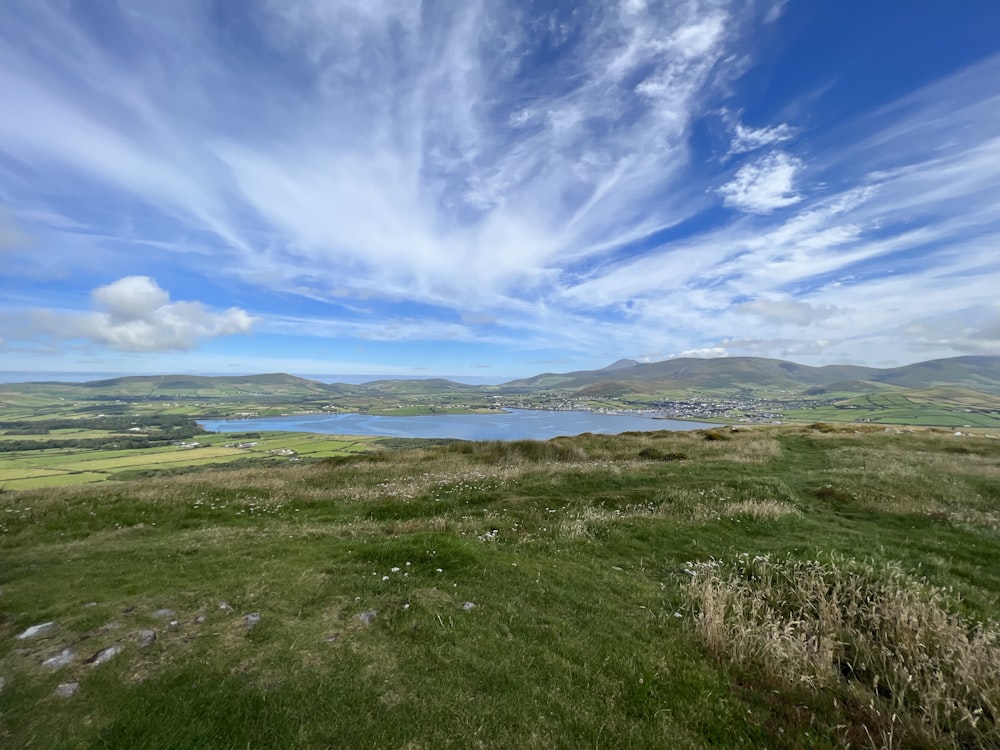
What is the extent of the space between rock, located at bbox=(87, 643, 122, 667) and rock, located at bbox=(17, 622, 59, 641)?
1.82m

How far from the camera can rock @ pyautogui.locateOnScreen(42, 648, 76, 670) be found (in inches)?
264

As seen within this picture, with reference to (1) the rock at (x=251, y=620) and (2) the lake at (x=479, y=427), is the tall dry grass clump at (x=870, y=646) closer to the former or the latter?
(1) the rock at (x=251, y=620)

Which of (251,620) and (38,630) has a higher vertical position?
(38,630)

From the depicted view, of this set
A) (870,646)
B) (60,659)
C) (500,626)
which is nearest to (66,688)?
(60,659)

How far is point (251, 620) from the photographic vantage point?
8.29m

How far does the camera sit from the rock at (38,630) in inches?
301

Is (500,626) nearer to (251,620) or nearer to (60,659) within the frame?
(251,620)

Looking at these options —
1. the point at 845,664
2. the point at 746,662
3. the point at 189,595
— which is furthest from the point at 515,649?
the point at 189,595

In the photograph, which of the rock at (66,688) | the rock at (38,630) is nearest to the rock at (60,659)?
the rock at (66,688)

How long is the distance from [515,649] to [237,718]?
436 centimetres

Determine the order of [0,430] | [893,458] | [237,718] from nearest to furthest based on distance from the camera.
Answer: [237,718] < [893,458] < [0,430]

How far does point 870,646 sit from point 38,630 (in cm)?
1578

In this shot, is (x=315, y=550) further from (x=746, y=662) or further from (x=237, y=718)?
(x=746, y=662)

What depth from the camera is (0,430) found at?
121125 mm
